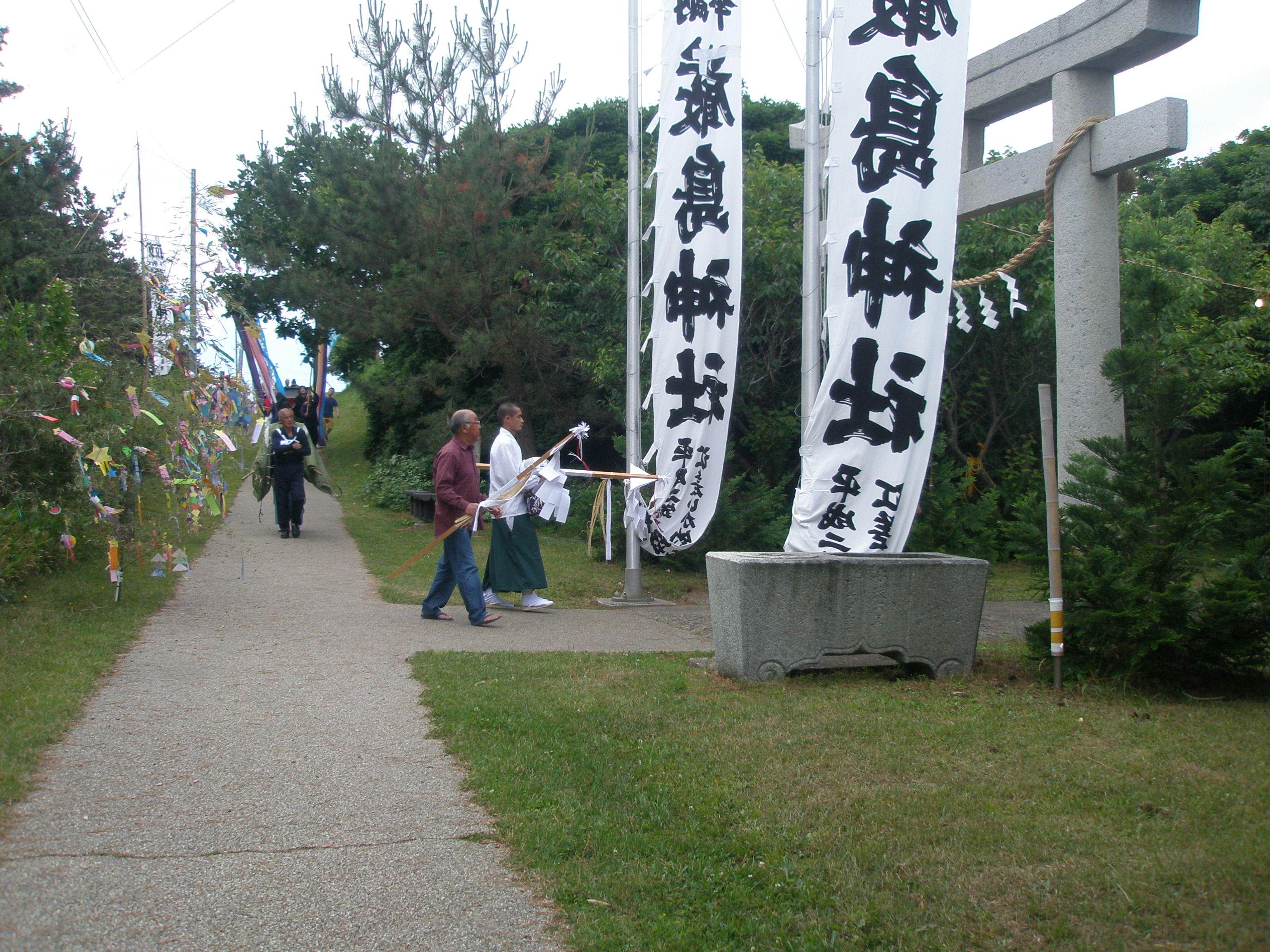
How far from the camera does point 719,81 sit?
9.46 metres

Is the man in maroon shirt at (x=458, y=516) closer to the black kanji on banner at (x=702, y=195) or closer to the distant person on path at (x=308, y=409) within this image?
the black kanji on banner at (x=702, y=195)

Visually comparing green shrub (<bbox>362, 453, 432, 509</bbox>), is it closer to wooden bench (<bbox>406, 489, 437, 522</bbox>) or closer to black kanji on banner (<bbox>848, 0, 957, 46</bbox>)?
wooden bench (<bbox>406, 489, 437, 522</bbox>)

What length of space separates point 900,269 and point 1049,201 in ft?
3.41

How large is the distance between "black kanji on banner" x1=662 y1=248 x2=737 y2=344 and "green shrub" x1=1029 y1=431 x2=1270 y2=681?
429 cm

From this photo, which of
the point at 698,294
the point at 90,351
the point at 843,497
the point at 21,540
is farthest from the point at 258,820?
the point at 698,294

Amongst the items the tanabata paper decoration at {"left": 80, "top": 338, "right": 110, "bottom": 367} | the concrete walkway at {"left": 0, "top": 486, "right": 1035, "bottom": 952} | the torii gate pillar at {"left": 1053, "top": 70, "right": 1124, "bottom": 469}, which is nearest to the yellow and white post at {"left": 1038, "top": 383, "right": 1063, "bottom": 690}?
the torii gate pillar at {"left": 1053, "top": 70, "right": 1124, "bottom": 469}

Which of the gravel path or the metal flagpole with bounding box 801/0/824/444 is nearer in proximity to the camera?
the gravel path

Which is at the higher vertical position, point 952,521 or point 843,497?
point 843,497

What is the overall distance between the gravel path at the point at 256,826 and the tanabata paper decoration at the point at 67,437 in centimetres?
159

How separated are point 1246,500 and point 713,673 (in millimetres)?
3145

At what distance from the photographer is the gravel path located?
316cm

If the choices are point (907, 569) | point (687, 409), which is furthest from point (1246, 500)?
point (687, 409)

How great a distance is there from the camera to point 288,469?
45.1 ft

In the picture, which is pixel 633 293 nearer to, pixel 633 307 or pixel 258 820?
pixel 633 307
